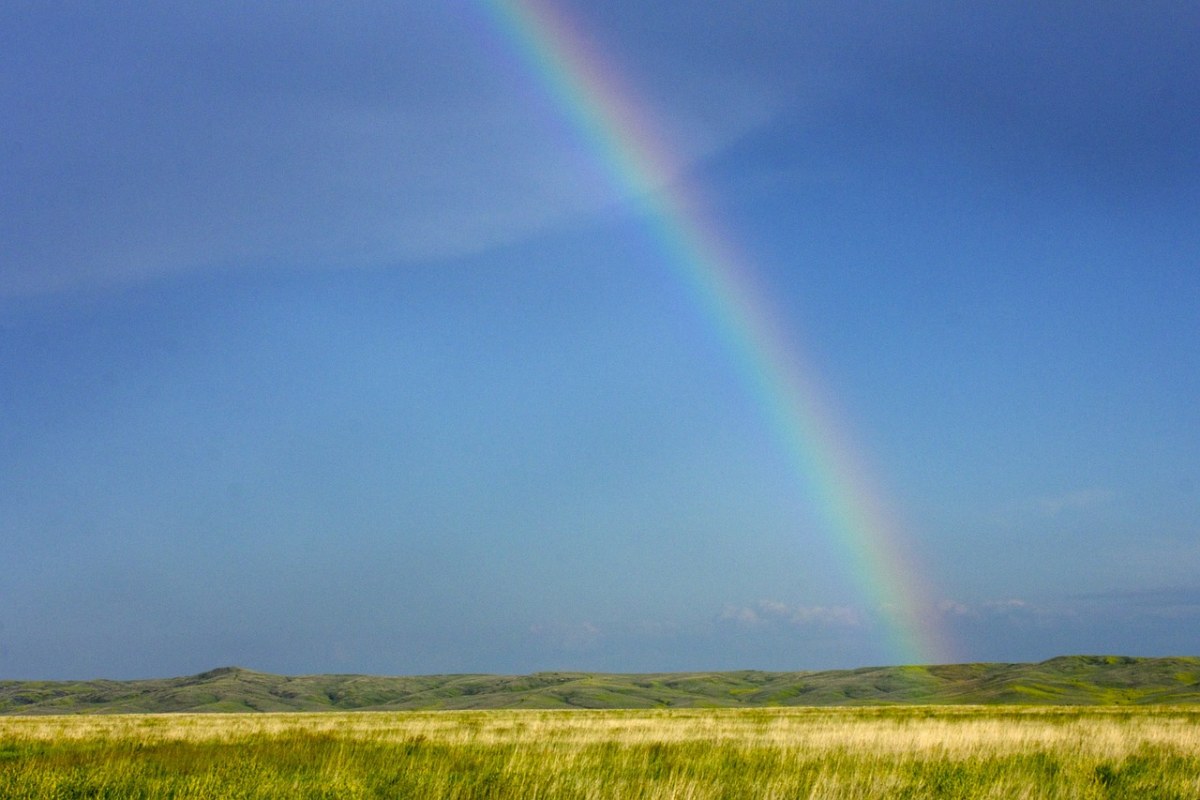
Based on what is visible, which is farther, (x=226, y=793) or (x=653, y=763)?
(x=653, y=763)

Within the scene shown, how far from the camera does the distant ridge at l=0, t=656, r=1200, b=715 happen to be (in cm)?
9888

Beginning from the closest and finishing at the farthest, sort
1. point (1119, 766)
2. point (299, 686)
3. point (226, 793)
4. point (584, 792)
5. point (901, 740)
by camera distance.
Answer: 1. point (226, 793)
2. point (584, 792)
3. point (1119, 766)
4. point (901, 740)
5. point (299, 686)

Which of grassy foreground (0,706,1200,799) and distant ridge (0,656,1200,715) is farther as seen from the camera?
distant ridge (0,656,1200,715)

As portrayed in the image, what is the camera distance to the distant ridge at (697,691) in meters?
98.9

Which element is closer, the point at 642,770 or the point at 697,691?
the point at 642,770

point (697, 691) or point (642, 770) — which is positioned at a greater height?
point (642, 770)

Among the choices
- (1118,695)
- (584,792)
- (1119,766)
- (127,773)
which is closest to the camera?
(584,792)

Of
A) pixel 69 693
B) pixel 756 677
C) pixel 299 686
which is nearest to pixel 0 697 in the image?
pixel 69 693

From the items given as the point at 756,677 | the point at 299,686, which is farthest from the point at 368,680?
the point at 756,677

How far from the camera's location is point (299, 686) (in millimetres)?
177625

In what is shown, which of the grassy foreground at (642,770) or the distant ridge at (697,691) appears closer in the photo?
the grassy foreground at (642,770)

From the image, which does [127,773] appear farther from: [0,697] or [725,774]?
[0,697]

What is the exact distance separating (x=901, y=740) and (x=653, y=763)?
766 cm

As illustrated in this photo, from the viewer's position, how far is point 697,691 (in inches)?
6053
